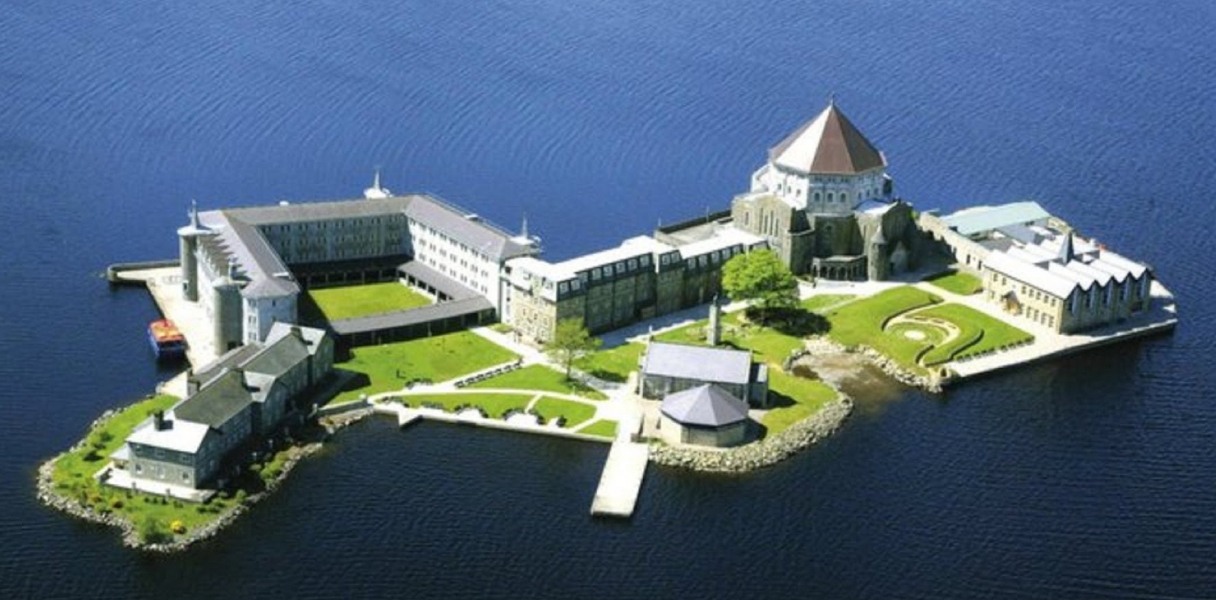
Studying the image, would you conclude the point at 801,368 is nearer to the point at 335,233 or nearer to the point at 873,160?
the point at 873,160

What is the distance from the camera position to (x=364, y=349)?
164 m

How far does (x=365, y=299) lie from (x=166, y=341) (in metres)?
24.4

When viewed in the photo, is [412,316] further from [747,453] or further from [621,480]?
[747,453]

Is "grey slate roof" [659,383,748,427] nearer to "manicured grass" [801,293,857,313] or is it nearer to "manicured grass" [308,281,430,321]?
"manicured grass" [801,293,857,313]

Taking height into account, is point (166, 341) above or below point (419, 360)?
above

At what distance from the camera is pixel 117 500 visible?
5221 inches

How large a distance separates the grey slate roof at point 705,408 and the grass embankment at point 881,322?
24.3 metres

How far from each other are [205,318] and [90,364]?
15383mm

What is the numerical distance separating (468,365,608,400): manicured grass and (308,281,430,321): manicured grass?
18.0 meters

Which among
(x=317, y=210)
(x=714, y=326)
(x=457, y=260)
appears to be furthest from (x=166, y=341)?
(x=714, y=326)

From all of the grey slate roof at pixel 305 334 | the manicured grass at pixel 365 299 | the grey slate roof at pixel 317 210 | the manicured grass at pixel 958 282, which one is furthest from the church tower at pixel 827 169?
the grey slate roof at pixel 305 334

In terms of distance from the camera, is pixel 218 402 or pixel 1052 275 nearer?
pixel 218 402

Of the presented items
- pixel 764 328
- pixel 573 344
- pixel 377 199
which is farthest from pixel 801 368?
pixel 377 199

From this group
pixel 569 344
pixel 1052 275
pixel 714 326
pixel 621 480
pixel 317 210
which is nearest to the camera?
pixel 621 480
